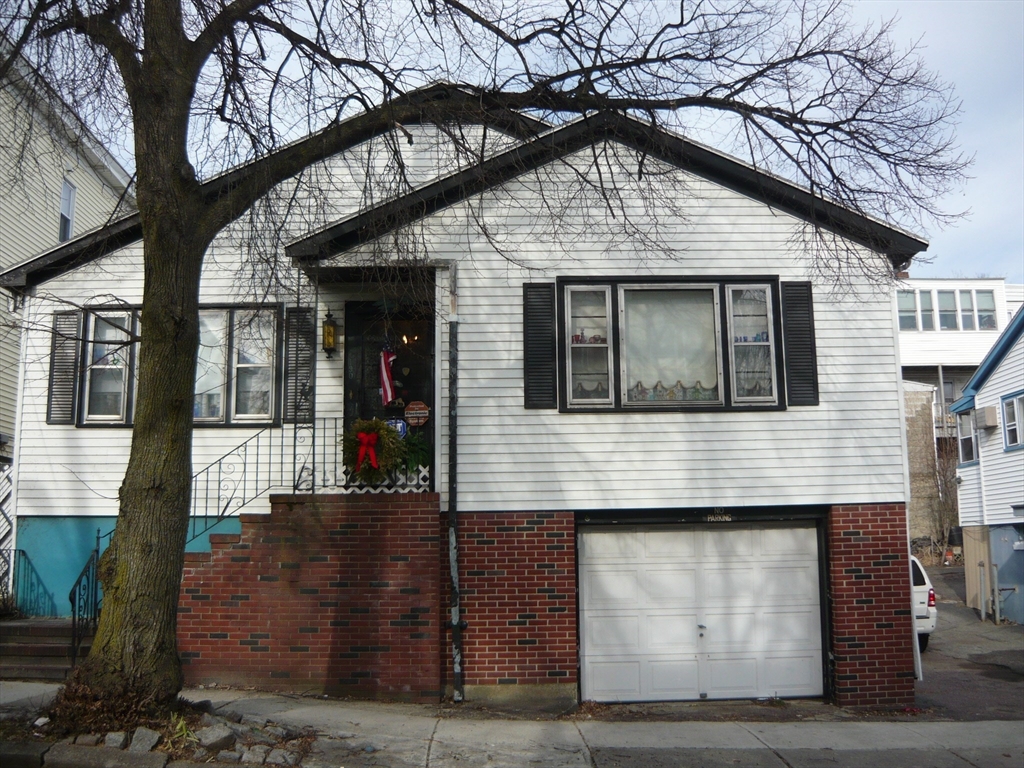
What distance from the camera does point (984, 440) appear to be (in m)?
24.7

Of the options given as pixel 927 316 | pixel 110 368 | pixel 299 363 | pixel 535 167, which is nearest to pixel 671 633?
pixel 299 363

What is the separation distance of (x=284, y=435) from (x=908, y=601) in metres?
7.82

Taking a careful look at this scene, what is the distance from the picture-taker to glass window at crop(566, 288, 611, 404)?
11.7 metres

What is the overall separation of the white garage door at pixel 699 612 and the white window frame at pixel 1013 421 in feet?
44.9

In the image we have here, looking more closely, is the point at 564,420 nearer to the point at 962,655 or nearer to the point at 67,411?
the point at 67,411

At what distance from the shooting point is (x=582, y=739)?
377 inches

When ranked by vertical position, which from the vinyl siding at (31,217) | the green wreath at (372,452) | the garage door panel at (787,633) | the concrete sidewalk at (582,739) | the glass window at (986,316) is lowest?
the concrete sidewalk at (582,739)

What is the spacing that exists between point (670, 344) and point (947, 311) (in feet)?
119

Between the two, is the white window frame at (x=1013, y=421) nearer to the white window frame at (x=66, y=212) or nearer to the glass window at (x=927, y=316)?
the glass window at (x=927, y=316)

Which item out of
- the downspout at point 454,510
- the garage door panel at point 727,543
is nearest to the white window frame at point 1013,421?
the garage door panel at point 727,543

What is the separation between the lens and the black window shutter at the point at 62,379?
12359 millimetres

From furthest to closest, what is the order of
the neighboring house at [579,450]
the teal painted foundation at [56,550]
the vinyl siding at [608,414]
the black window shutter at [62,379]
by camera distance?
1. the black window shutter at [62,379]
2. the teal painted foundation at [56,550]
3. the vinyl siding at [608,414]
4. the neighboring house at [579,450]

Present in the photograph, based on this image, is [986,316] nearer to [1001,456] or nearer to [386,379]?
[1001,456]

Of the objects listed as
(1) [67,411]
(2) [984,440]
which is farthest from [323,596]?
(2) [984,440]
